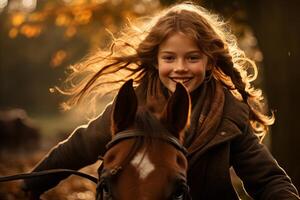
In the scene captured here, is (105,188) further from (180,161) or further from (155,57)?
(155,57)

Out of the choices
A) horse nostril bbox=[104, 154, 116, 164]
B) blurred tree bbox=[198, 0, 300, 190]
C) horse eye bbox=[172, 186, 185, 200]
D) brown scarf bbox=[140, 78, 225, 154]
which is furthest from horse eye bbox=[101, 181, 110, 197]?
blurred tree bbox=[198, 0, 300, 190]

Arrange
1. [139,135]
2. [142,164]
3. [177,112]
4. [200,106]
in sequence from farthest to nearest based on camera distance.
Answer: [200,106] < [177,112] < [139,135] < [142,164]

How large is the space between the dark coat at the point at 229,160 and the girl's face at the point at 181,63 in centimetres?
23

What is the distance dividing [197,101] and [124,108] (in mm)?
909

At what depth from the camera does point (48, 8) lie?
1251 centimetres

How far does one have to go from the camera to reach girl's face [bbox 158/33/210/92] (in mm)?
3961

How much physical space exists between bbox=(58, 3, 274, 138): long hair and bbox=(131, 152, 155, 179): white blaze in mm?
1186

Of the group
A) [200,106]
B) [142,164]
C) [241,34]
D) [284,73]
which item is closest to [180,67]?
[200,106]

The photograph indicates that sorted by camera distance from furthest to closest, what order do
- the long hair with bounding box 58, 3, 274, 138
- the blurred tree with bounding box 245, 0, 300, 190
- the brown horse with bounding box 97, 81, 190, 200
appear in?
the blurred tree with bounding box 245, 0, 300, 190, the long hair with bounding box 58, 3, 274, 138, the brown horse with bounding box 97, 81, 190, 200

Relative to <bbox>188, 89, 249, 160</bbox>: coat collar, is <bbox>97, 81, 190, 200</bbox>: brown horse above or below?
above

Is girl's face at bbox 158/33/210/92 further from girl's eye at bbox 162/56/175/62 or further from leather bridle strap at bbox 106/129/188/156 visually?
leather bridle strap at bbox 106/129/188/156

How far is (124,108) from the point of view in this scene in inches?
126

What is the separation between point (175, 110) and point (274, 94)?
6472mm

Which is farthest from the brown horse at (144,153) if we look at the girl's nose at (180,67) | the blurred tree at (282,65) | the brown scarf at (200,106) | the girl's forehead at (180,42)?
the blurred tree at (282,65)
